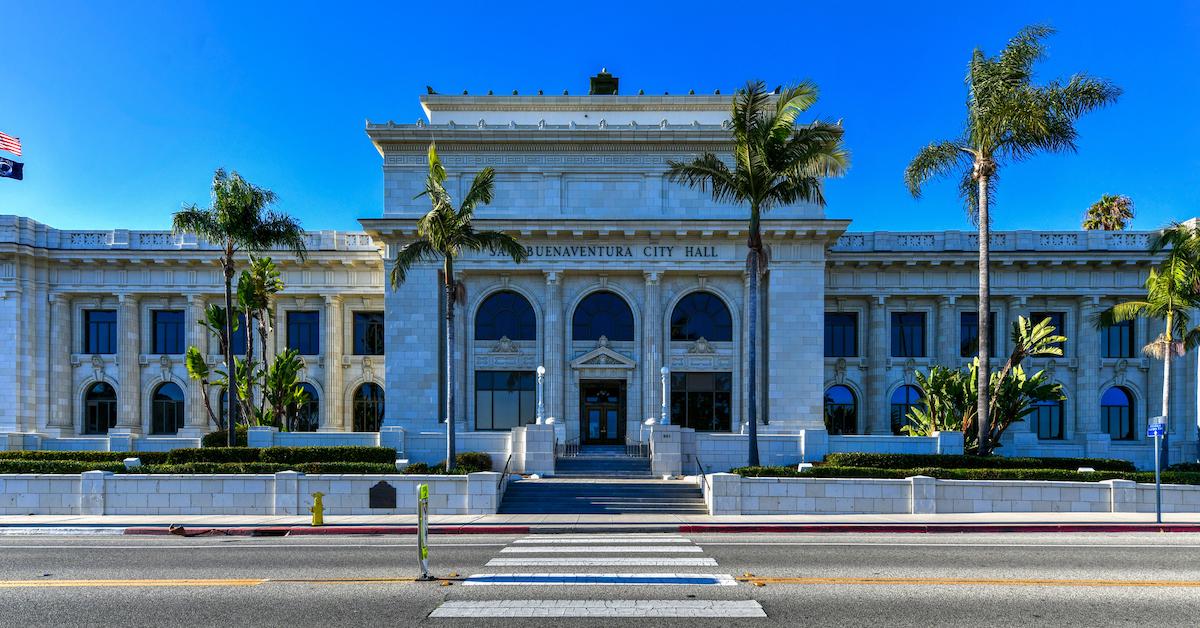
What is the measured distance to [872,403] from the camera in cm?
3856

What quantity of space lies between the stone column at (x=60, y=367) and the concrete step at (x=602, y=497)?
2732 cm

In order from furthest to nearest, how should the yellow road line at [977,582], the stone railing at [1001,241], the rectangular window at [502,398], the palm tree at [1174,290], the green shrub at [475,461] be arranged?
1. the stone railing at [1001,241]
2. the rectangular window at [502,398]
3. the palm tree at [1174,290]
4. the green shrub at [475,461]
5. the yellow road line at [977,582]

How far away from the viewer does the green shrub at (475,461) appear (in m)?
27.0

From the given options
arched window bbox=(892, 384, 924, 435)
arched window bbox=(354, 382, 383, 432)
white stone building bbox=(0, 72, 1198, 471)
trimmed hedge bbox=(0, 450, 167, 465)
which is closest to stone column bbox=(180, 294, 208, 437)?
white stone building bbox=(0, 72, 1198, 471)

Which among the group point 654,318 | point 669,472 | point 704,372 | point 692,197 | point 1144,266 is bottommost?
point 669,472

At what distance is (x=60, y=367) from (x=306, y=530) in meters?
28.8

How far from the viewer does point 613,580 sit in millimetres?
11773

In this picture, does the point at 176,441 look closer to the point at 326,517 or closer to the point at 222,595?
the point at 326,517

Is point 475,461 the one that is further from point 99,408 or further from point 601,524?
point 99,408

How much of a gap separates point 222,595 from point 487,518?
9.20 m

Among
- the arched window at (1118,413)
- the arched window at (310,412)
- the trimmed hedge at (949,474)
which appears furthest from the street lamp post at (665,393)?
the arched window at (1118,413)

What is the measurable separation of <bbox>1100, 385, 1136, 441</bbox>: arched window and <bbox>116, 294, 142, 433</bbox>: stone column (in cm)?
4806

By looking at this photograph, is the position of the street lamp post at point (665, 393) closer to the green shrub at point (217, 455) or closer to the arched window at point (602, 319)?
the arched window at point (602, 319)

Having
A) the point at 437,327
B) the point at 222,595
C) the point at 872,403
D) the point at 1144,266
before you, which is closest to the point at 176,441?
the point at 437,327
